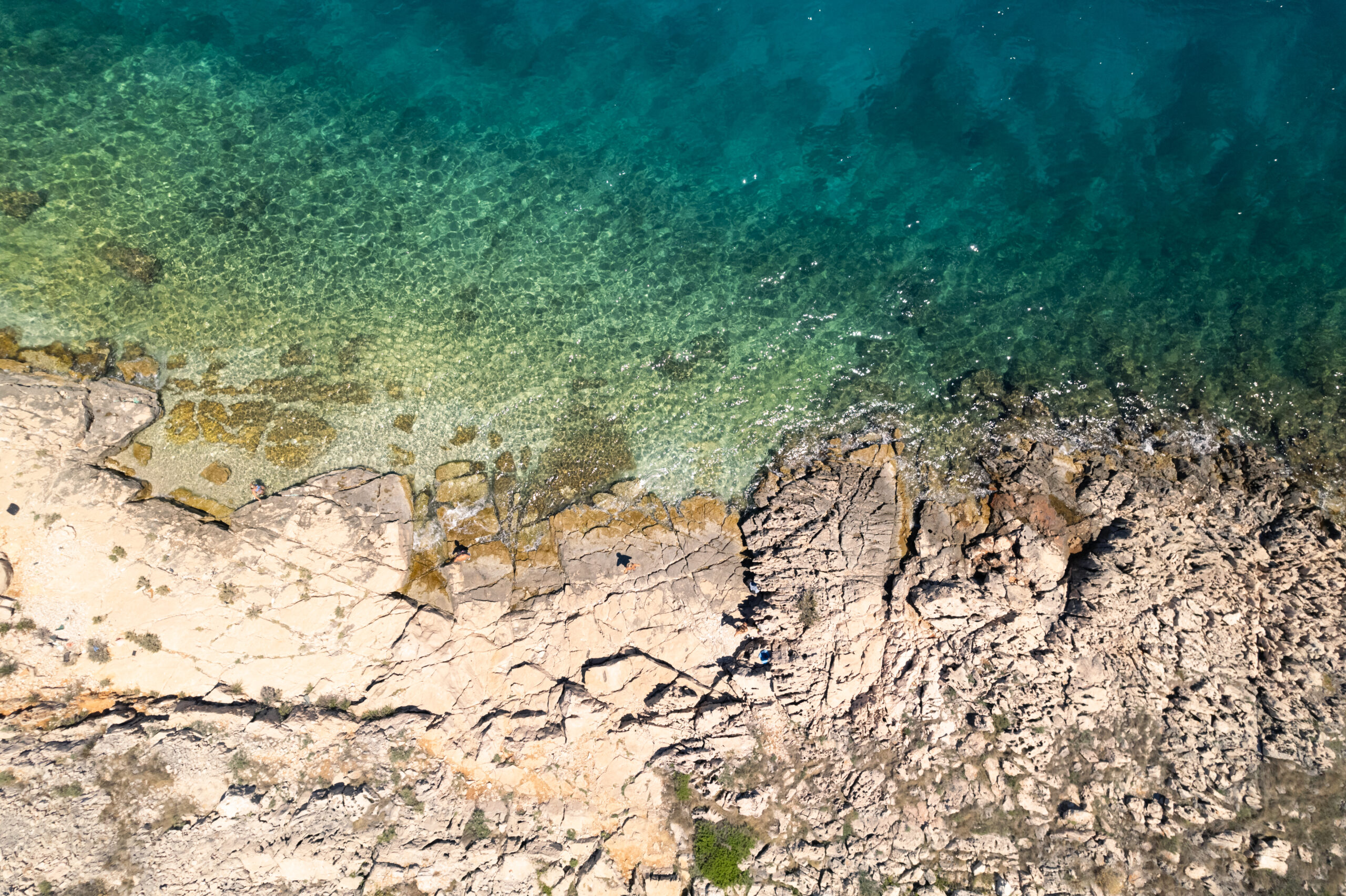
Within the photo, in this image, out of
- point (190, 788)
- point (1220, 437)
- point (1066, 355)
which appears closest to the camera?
point (190, 788)

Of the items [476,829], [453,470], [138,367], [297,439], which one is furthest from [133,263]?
[476,829]

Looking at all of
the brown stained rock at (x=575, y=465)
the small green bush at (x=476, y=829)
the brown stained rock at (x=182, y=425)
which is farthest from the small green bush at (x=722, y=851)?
the brown stained rock at (x=182, y=425)

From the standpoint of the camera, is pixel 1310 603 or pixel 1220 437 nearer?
pixel 1310 603

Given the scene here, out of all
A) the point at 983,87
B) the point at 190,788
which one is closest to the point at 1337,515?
the point at 983,87

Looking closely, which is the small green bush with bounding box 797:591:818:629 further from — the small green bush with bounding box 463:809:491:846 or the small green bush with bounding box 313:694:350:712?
the small green bush with bounding box 313:694:350:712

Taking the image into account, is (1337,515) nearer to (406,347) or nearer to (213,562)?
(406,347)

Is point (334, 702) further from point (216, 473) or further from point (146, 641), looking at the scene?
point (216, 473)
